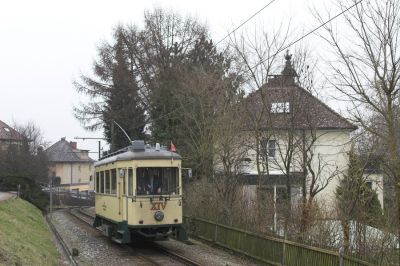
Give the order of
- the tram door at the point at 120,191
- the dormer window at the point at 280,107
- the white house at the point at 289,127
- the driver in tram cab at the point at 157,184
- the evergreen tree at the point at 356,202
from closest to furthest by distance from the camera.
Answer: the evergreen tree at the point at 356,202, the white house at the point at 289,127, the dormer window at the point at 280,107, the driver in tram cab at the point at 157,184, the tram door at the point at 120,191

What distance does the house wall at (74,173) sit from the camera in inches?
3730

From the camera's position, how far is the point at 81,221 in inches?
1229

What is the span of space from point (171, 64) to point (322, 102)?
2347cm

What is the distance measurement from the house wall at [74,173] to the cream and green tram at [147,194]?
77033mm

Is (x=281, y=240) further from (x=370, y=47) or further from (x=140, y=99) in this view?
(x=140, y=99)

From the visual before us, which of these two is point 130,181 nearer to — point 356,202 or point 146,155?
point 146,155

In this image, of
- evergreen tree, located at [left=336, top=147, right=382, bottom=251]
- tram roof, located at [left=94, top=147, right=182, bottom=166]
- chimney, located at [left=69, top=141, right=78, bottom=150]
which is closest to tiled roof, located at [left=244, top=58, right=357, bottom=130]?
evergreen tree, located at [left=336, top=147, right=382, bottom=251]

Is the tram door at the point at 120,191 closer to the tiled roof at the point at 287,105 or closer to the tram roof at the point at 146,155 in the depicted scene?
the tram roof at the point at 146,155

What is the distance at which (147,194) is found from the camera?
1705cm

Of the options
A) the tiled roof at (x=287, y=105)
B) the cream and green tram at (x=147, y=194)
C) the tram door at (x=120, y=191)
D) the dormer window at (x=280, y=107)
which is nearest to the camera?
the tiled roof at (x=287, y=105)

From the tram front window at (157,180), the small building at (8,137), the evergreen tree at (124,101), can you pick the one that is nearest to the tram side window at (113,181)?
the tram front window at (157,180)

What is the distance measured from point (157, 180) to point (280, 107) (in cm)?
449

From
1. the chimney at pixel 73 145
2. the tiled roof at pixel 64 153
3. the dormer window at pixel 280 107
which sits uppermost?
the chimney at pixel 73 145

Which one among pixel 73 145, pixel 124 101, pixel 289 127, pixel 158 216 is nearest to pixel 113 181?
pixel 158 216
